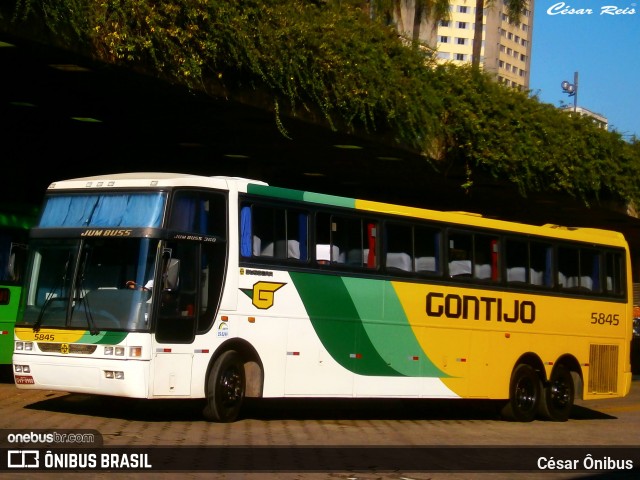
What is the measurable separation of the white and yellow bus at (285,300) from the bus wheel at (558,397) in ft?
0.10

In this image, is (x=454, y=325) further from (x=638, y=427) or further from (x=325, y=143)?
(x=325, y=143)

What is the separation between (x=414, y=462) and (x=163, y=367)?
3749 millimetres

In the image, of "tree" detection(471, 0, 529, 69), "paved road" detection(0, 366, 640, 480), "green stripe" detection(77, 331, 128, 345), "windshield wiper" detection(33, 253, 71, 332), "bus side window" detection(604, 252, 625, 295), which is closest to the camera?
"paved road" detection(0, 366, 640, 480)

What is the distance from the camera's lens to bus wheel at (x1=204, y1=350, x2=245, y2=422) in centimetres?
1564

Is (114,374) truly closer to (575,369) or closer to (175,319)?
(175,319)

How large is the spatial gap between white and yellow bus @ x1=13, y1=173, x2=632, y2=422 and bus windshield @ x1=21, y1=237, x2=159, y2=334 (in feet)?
0.06

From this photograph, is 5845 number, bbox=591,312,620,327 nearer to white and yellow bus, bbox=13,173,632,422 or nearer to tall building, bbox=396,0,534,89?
white and yellow bus, bbox=13,173,632,422

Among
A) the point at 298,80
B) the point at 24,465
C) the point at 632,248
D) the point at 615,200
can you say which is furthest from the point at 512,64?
the point at 24,465

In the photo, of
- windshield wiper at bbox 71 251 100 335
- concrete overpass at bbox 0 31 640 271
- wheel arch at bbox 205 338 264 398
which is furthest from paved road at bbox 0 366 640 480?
concrete overpass at bbox 0 31 640 271

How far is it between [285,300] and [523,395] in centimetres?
597

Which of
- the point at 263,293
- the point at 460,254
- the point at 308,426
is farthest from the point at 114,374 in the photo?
the point at 460,254

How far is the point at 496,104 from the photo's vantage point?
27.3 m

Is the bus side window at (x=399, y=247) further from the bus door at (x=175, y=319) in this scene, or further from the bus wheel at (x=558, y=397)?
the bus wheel at (x=558, y=397)


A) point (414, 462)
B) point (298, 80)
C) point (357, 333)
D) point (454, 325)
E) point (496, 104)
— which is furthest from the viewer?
point (496, 104)
